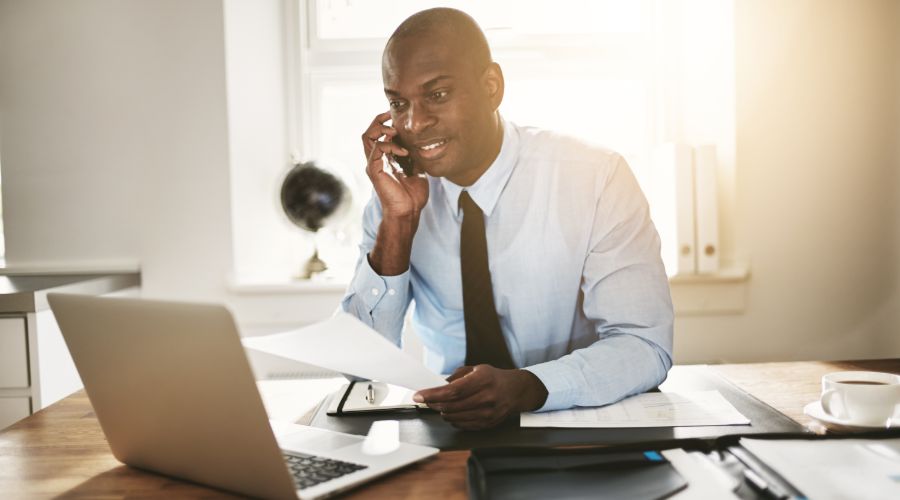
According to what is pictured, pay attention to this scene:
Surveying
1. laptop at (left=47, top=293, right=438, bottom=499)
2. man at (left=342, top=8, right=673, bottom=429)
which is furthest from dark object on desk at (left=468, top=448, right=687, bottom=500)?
man at (left=342, top=8, right=673, bottom=429)

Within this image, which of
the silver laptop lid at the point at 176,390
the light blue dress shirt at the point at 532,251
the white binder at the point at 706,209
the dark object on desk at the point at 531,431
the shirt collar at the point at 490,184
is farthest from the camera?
the white binder at the point at 706,209

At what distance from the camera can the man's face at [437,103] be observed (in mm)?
1365

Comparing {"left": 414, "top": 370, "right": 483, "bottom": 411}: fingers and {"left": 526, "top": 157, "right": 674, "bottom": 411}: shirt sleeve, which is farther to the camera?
{"left": 526, "top": 157, "right": 674, "bottom": 411}: shirt sleeve

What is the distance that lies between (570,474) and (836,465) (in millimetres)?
281

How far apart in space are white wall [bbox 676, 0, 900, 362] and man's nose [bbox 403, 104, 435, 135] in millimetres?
1404

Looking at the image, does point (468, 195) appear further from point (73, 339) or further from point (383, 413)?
point (73, 339)

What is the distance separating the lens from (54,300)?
0.81 metres

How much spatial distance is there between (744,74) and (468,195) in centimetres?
138

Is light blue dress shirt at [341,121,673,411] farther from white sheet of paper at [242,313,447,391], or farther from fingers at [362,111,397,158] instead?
white sheet of paper at [242,313,447,391]

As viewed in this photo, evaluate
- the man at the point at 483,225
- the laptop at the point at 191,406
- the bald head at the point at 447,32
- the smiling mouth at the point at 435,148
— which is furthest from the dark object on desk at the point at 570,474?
the bald head at the point at 447,32

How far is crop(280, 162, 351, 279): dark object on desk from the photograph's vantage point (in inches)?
93.2

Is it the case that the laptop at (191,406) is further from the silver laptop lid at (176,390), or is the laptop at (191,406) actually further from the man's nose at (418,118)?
the man's nose at (418,118)

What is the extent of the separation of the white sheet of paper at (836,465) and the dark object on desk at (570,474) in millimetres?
114

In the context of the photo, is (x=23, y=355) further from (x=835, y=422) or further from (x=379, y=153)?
(x=835, y=422)
